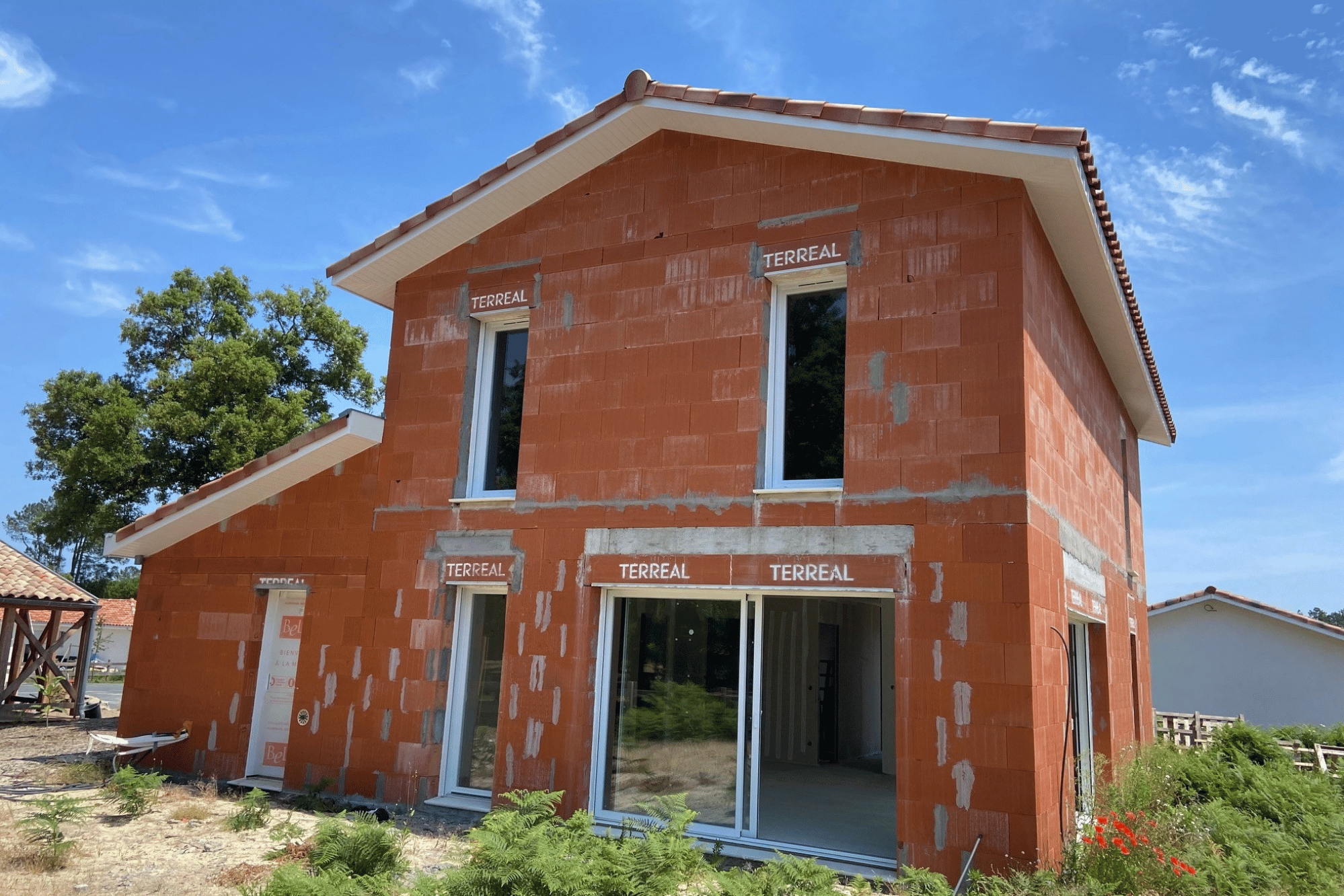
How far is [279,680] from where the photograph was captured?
11.5 m

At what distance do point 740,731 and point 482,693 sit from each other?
295cm

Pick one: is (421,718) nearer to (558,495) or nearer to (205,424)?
(558,495)

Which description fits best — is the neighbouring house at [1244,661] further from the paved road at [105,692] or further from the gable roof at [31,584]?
the paved road at [105,692]

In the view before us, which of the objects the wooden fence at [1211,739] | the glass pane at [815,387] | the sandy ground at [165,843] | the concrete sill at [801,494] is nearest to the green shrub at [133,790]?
the sandy ground at [165,843]

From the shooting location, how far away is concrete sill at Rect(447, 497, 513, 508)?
9.99m

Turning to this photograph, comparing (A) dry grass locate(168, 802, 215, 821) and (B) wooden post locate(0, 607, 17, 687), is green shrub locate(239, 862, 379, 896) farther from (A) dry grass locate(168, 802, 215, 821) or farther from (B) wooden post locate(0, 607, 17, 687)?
(B) wooden post locate(0, 607, 17, 687)

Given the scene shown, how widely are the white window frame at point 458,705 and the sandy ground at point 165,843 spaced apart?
0.38m

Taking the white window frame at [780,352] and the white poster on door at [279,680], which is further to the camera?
the white poster on door at [279,680]

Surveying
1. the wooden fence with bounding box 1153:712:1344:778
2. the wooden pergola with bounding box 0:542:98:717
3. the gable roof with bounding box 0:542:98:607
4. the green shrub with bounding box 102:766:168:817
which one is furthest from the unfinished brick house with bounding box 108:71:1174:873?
the wooden pergola with bounding box 0:542:98:717

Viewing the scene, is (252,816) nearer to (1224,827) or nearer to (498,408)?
(498,408)

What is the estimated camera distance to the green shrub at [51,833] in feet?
23.9

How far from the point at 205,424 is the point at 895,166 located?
2346 cm

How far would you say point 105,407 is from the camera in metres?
26.2

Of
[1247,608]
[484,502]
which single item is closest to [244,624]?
[484,502]
